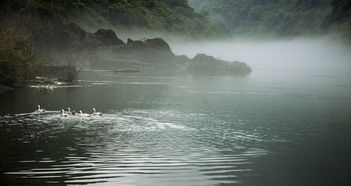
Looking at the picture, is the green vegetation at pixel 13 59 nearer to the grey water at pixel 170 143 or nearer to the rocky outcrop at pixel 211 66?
the grey water at pixel 170 143

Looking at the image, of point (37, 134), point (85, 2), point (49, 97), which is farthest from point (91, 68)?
point (37, 134)

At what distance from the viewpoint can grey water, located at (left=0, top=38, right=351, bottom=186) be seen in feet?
79.5

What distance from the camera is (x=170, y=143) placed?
105 ft

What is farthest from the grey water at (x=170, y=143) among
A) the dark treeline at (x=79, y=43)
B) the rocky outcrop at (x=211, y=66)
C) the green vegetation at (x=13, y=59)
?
the rocky outcrop at (x=211, y=66)

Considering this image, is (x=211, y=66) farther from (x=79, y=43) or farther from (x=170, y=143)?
(x=170, y=143)

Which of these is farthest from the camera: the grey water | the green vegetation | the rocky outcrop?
the rocky outcrop

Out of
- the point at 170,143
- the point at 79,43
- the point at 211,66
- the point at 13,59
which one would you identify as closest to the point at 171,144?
the point at 170,143

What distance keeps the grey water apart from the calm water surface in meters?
0.06

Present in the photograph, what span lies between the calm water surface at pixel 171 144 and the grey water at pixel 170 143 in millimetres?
55

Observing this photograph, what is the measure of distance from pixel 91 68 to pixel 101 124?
95656mm

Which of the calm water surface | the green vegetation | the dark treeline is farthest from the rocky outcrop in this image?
the calm water surface

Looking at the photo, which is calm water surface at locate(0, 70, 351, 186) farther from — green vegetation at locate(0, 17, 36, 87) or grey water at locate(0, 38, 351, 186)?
green vegetation at locate(0, 17, 36, 87)

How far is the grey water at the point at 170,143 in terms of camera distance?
24.2 metres

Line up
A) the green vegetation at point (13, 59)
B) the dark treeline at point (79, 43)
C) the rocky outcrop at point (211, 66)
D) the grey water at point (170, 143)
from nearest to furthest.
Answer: the grey water at point (170, 143) → the green vegetation at point (13, 59) → the dark treeline at point (79, 43) → the rocky outcrop at point (211, 66)
